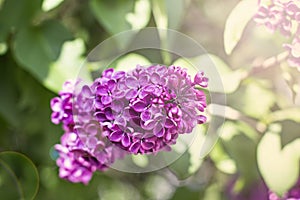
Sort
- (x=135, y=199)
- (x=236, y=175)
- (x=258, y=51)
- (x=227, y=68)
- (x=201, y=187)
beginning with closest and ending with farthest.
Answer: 1. (x=227, y=68)
2. (x=258, y=51)
3. (x=236, y=175)
4. (x=201, y=187)
5. (x=135, y=199)

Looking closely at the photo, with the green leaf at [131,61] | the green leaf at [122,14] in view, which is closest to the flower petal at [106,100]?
the green leaf at [131,61]

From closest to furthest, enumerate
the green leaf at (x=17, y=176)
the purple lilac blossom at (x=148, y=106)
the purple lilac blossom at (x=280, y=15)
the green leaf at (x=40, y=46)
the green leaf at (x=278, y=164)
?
the purple lilac blossom at (x=148, y=106) → the purple lilac blossom at (x=280, y=15) → the green leaf at (x=278, y=164) → the green leaf at (x=40, y=46) → the green leaf at (x=17, y=176)

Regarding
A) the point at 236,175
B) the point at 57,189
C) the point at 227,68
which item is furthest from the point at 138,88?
the point at 57,189

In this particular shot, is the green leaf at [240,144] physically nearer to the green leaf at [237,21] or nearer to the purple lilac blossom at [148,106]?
the green leaf at [237,21]

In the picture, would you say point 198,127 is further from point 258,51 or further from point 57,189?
point 57,189

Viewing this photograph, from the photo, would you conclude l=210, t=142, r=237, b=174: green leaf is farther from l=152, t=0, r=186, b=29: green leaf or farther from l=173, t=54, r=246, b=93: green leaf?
l=152, t=0, r=186, b=29: green leaf

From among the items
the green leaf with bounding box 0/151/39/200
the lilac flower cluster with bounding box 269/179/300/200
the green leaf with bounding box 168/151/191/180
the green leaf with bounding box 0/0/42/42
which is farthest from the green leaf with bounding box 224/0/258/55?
the green leaf with bounding box 0/151/39/200
